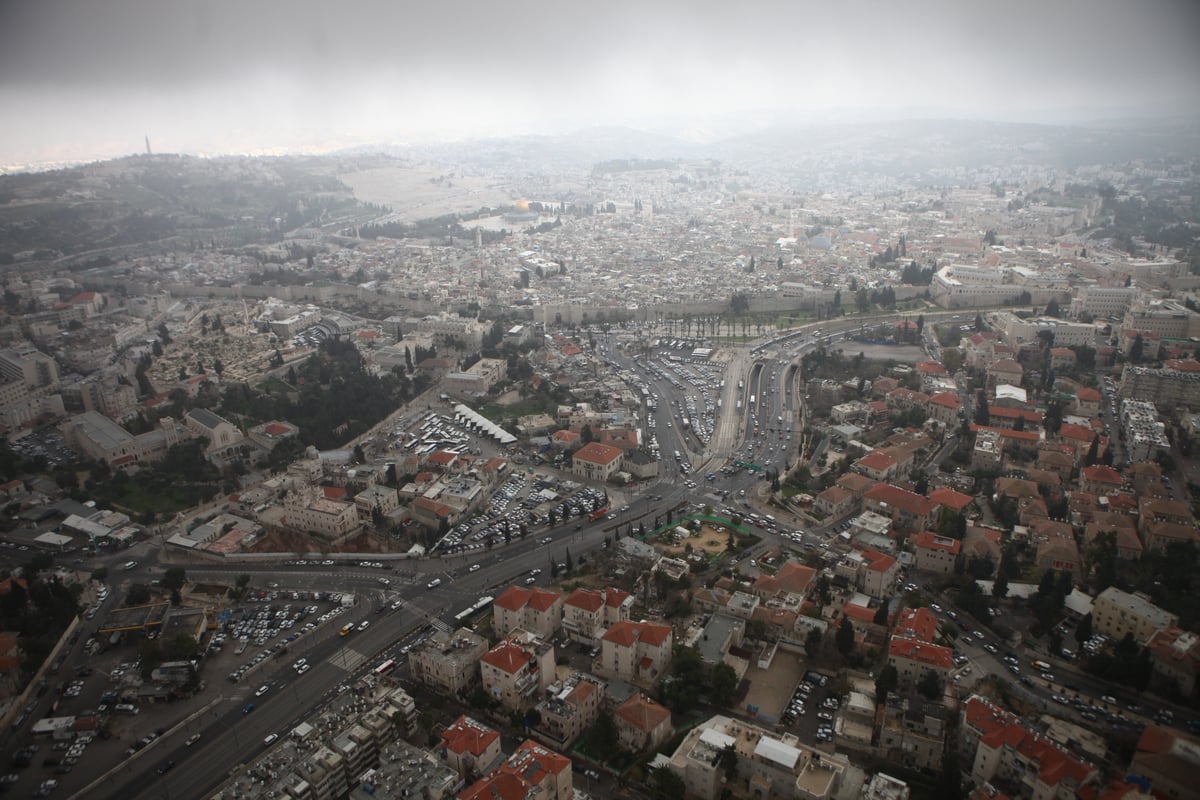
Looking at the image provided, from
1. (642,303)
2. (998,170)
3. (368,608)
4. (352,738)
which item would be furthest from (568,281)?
(998,170)

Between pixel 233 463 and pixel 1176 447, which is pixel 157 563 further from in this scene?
pixel 1176 447

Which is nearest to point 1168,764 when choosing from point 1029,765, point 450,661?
point 1029,765

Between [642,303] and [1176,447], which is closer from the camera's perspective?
[1176,447]

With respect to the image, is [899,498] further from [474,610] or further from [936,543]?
[474,610]

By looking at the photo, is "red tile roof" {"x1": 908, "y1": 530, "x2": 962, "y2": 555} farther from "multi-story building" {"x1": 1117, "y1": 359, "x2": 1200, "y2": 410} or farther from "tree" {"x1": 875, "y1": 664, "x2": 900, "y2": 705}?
"multi-story building" {"x1": 1117, "y1": 359, "x2": 1200, "y2": 410}

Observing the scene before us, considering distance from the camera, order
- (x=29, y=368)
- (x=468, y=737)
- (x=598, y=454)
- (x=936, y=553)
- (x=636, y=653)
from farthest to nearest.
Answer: (x=29, y=368)
(x=598, y=454)
(x=936, y=553)
(x=636, y=653)
(x=468, y=737)

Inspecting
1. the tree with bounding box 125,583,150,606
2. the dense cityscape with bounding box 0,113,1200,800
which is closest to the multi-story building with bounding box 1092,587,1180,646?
the dense cityscape with bounding box 0,113,1200,800
